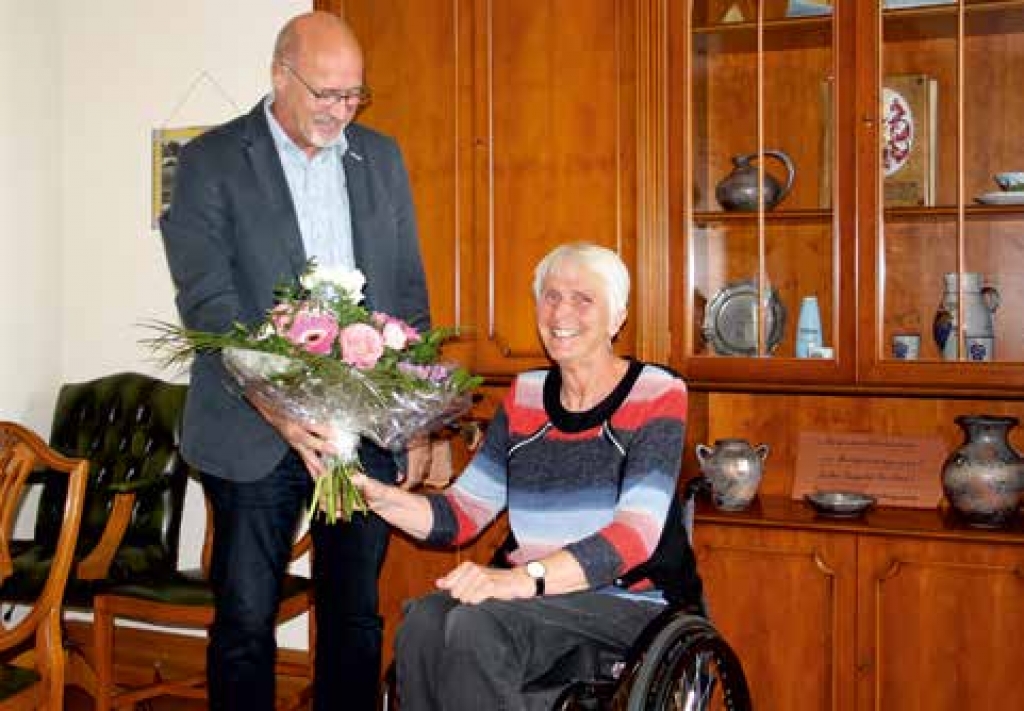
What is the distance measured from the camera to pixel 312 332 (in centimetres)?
192

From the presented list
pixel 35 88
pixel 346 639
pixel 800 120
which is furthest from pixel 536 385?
pixel 35 88

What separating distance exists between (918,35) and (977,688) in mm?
1570

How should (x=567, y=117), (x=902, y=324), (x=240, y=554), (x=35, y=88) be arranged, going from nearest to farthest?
(x=240, y=554)
(x=902, y=324)
(x=567, y=117)
(x=35, y=88)

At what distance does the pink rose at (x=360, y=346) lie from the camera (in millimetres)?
1920

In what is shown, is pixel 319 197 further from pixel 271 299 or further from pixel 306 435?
Answer: pixel 306 435

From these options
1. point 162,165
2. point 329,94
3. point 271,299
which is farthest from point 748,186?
point 162,165

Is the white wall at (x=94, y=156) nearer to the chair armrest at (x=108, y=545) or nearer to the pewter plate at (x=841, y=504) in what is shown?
the chair armrest at (x=108, y=545)

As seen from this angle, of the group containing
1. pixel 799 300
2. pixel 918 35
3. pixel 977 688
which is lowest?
pixel 977 688

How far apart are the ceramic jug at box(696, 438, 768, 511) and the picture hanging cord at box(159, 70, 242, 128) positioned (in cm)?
197

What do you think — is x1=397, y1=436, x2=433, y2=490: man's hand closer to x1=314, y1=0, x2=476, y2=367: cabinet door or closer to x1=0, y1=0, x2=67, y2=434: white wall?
x1=314, y1=0, x2=476, y2=367: cabinet door

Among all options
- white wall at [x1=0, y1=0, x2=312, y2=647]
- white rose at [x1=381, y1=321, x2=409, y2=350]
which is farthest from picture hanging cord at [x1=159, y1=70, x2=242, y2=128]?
white rose at [x1=381, y1=321, x2=409, y2=350]

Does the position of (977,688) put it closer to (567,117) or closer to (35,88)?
(567,117)

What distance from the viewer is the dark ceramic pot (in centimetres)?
279

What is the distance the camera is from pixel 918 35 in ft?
9.37
